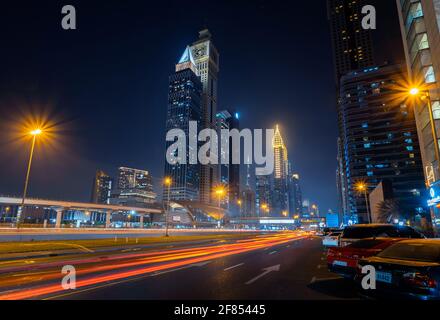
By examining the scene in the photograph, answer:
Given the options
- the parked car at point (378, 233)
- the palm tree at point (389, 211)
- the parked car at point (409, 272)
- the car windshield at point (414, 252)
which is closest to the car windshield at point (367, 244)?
the parked car at point (378, 233)

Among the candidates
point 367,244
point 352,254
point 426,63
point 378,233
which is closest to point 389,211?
point 426,63

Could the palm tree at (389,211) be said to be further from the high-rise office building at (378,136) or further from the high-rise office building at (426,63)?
the high-rise office building at (378,136)

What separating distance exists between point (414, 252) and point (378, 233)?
5.01 metres

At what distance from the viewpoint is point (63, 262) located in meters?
15.9

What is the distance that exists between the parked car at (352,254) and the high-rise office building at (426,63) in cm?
2794

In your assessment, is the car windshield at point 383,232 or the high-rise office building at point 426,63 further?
the high-rise office building at point 426,63

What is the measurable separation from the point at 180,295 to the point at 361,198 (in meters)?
135

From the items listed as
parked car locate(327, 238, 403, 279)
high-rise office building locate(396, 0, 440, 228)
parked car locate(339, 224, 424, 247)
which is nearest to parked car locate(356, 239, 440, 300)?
parked car locate(327, 238, 403, 279)

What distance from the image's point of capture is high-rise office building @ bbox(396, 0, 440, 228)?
110 feet

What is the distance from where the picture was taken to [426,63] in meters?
37.2

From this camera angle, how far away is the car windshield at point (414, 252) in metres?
6.14

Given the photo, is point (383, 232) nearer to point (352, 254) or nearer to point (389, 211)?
point (352, 254)
